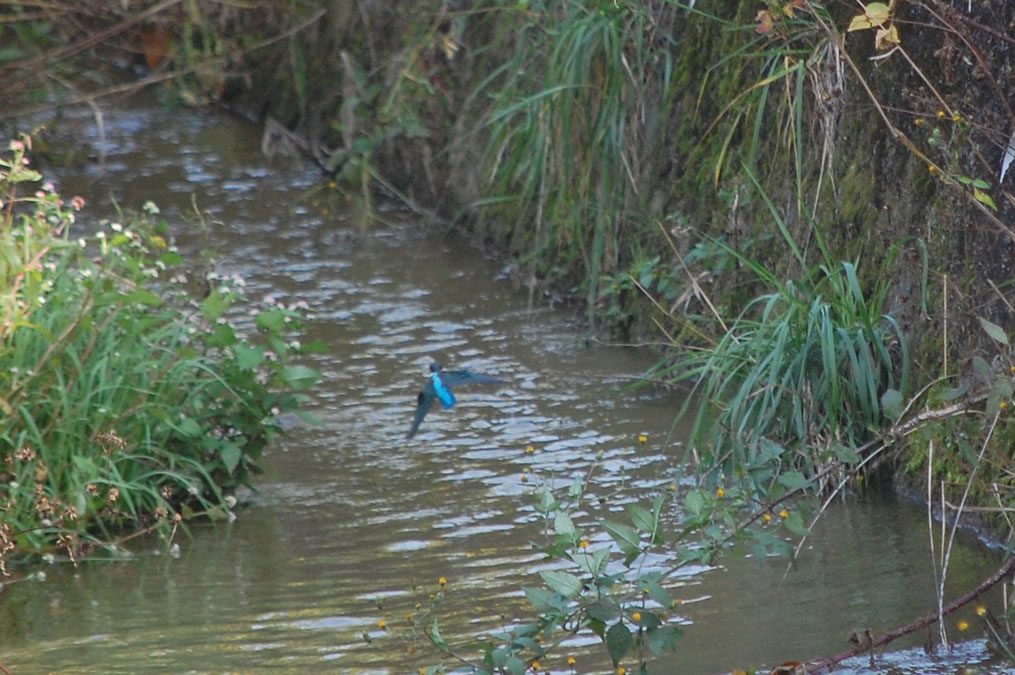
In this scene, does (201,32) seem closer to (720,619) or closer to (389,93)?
(389,93)

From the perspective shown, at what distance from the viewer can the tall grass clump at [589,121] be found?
5.47 m

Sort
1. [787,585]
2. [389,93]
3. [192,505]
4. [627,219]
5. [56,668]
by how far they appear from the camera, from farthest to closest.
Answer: [389,93] → [627,219] → [192,505] → [787,585] → [56,668]

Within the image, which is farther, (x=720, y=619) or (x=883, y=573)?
(x=883, y=573)

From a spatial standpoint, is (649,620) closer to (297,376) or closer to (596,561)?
(596,561)

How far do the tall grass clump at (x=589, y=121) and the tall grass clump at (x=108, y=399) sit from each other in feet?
5.17

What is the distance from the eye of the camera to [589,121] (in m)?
5.61

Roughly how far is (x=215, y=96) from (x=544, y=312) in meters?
2.99

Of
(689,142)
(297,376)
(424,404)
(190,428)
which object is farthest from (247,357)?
(689,142)

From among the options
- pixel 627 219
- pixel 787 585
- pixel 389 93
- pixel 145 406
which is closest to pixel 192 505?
pixel 145 406

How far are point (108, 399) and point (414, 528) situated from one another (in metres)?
0.96

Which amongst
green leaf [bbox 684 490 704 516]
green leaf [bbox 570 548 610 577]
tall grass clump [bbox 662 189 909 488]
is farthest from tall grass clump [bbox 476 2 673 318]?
green leaf [bbox 570 548 610 577]

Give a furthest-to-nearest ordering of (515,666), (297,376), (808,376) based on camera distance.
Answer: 1. (297,376)
2. (808,376)
3. (515,666)

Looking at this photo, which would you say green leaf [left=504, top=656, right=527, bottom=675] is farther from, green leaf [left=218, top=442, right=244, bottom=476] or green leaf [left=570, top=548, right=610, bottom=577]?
green leaf [left=218, top=442, right=244, bottom=476]

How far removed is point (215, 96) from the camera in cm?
816
